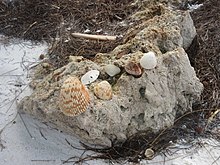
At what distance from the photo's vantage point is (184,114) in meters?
2.71

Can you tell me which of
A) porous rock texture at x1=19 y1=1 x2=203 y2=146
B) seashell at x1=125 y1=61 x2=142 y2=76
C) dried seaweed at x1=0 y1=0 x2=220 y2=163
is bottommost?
dried seaweed at x1=0 y1=0 x2=220 y2=163

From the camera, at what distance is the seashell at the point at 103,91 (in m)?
2.45

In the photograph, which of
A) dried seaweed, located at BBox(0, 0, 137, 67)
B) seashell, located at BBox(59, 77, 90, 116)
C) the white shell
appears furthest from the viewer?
dried seaweed, located at BBox(0, 0, 137, 67)

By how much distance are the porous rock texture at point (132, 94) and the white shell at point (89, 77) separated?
0.11ft

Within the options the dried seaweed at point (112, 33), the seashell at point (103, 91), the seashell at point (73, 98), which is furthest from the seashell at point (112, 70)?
the dried seaweed at point (112, 33)

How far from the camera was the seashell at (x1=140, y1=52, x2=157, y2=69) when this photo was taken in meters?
2.51

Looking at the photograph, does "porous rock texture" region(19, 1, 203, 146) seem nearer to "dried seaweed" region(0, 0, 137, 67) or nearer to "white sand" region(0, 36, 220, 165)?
"white sand" region(0, 36, 220, 165)

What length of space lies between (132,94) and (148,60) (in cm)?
23

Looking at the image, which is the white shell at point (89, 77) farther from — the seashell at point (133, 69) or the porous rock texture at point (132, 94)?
the seashell at point (133, 69)

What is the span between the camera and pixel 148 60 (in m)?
2.51

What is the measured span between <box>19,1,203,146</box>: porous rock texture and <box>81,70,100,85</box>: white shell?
0.03m

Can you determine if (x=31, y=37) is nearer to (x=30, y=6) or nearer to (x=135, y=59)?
(x=30, y=6)

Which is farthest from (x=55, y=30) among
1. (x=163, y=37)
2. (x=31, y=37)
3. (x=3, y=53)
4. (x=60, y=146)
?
(x=60, y=146)

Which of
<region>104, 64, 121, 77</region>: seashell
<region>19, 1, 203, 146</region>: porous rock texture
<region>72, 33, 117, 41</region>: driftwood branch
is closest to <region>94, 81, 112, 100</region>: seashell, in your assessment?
<region>19, 1, 203, 146</region>: porous rock texture
